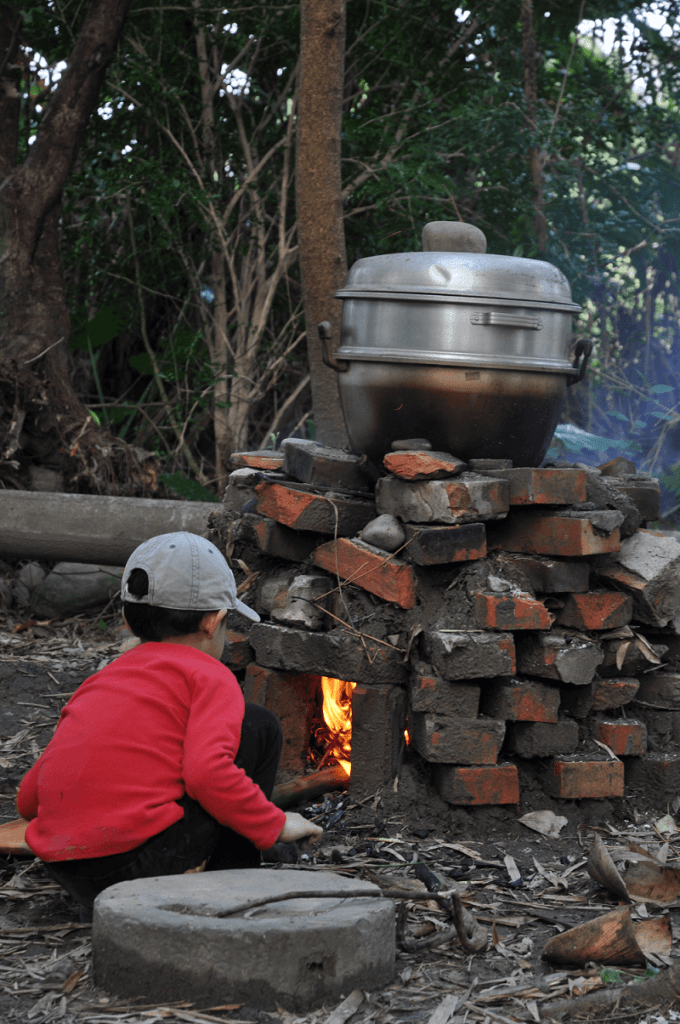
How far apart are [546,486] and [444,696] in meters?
0.69

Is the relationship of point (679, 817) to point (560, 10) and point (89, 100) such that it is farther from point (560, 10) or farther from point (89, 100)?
point (560, 10)

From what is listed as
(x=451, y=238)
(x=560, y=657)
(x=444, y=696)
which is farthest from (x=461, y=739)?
(x=451, y=238)

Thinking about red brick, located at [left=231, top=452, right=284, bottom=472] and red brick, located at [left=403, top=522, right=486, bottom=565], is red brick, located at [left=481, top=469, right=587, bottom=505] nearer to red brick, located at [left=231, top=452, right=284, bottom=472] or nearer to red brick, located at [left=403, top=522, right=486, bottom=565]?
red brick, located at [left=403, top=522, right=486, bottom=565]

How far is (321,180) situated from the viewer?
449cm

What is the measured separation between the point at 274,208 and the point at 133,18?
146cm

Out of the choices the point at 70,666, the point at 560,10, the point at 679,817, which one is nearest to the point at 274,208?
the point at 560,10

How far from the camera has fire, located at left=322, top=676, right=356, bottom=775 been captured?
10.6 feet

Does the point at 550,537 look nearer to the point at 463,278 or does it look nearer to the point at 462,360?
the point at 462,360

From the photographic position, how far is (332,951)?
1.78 m

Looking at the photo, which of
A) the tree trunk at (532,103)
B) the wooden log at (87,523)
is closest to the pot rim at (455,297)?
the wooden log at (87,523)

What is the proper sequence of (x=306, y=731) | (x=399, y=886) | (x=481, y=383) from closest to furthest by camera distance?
1. (x=399, y=886)
2. (x=481, y=383)
3. (x=306, y=731)

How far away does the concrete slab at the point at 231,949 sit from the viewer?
1.73m

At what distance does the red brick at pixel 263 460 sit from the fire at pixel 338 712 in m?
0.82

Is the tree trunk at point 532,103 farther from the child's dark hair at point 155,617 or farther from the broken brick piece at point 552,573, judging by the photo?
the child's dark hair at point 155,617
